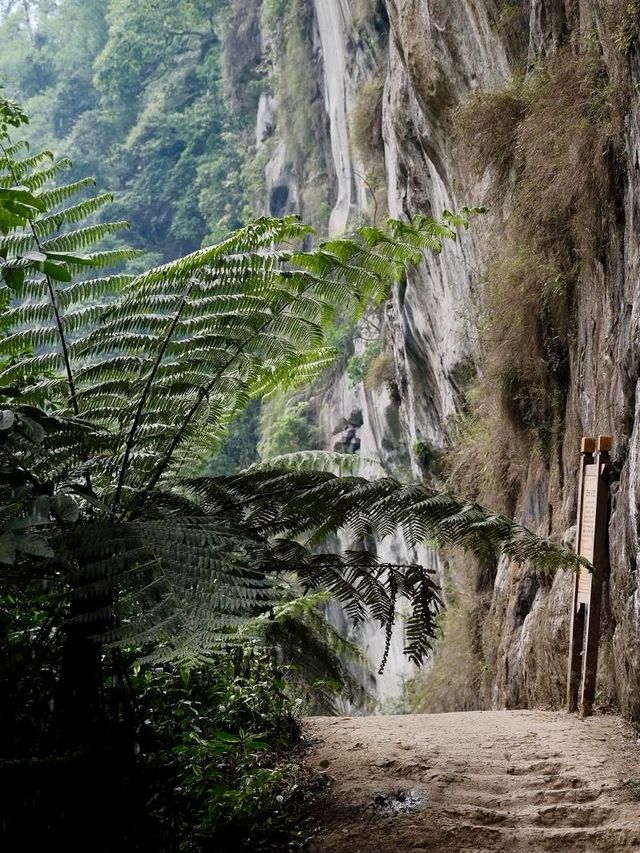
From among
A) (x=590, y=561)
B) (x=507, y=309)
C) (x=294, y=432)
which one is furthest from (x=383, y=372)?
(x=590, y=561)

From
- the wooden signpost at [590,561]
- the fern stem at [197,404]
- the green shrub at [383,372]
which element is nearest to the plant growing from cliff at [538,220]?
the wooden signpost at [590,561]

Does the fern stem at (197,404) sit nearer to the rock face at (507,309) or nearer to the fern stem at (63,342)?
the fern stem at (63,342)

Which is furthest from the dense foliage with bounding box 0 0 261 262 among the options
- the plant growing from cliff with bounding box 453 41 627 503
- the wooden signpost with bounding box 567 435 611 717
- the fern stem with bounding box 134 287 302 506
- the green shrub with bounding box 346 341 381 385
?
the fern stem with bounding box 134 287 302 506

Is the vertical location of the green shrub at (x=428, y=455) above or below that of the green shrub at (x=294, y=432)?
below

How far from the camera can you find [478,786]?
367cm

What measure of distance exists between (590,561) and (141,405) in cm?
274

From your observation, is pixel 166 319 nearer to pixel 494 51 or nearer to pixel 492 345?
pixel 492 345

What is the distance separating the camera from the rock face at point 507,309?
4.96 m

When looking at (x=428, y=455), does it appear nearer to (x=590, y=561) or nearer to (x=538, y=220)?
(x=538, y=220)

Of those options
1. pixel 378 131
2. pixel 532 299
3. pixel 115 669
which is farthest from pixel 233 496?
pixel 378 131

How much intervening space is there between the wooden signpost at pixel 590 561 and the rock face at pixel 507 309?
124 mm

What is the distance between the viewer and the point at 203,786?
322cm

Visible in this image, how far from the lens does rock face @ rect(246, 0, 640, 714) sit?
496cm

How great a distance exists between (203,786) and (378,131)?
475 inches
